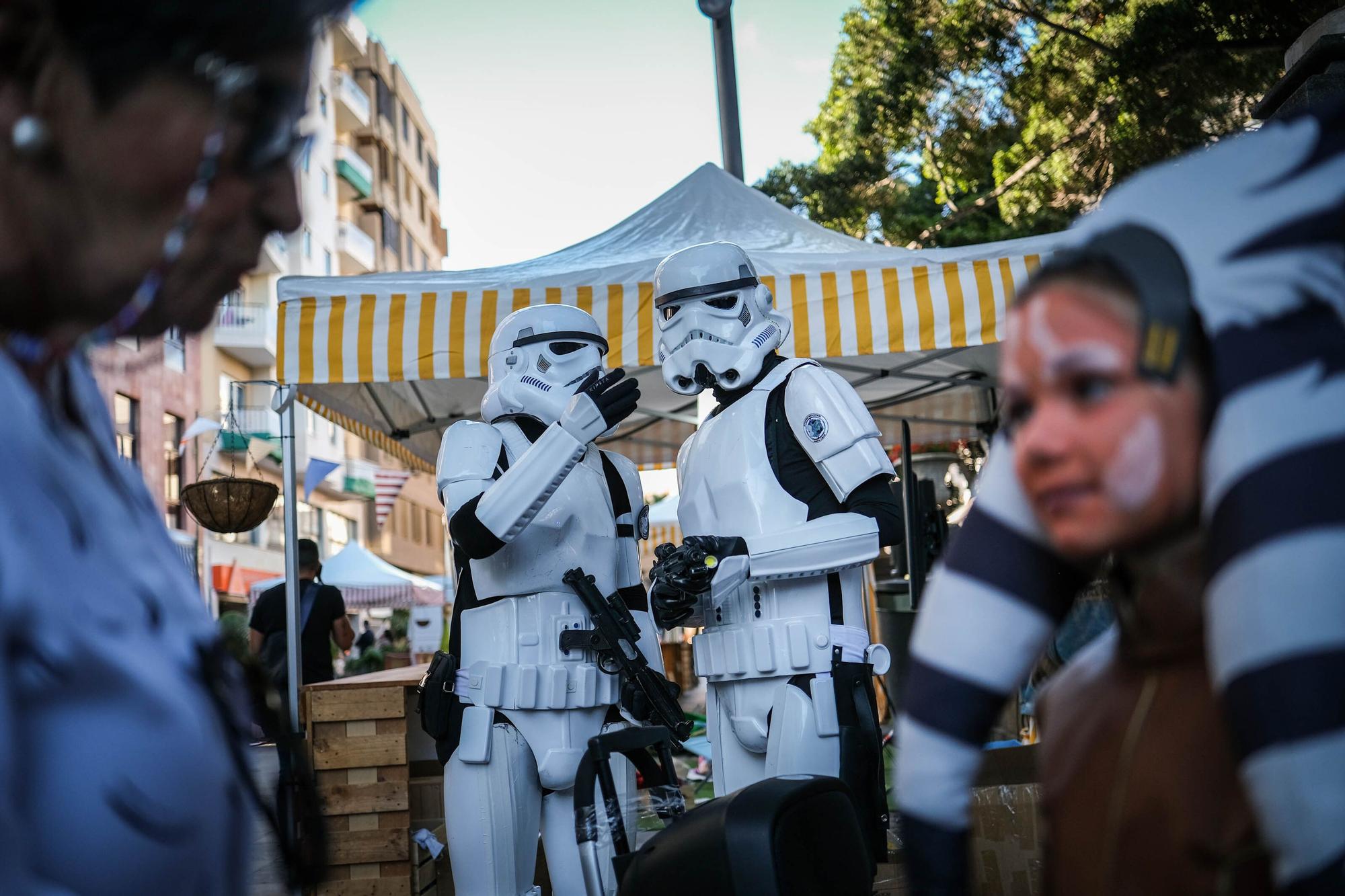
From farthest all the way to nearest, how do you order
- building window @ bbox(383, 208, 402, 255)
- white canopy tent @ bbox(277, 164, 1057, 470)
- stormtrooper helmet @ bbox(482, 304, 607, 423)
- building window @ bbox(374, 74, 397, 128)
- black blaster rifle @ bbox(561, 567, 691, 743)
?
1. building window @ bbox(383, 208, 402, 255)
2. building window @ bbox(374, 74, 397, 128)
3. white canopy tent @ bbox(277, 164, 1057, 470)
4. stormtrooper helmet @ bbox(482, 304, 607, 423)
5. black blaster rifle @ bbox(561, 567, 691, 743)

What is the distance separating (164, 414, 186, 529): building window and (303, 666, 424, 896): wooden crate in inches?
710

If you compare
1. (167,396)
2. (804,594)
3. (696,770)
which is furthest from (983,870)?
(167,396)

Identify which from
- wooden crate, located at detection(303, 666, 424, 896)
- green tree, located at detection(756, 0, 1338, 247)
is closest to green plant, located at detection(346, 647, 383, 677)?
green tree, located at detection(756, 0, 1338, 247)

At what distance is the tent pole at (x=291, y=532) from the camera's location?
203 inches

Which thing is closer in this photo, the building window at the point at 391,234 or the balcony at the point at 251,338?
the balcony at the point at 251,338

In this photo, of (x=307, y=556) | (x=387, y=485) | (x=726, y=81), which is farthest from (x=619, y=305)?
(x=387, y=485)

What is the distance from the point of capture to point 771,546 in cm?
344

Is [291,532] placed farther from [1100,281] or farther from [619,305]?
[1100,281]

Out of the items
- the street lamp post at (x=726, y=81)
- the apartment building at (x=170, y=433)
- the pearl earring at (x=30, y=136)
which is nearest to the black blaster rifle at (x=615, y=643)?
the pearl earring at (x=30, y=136)

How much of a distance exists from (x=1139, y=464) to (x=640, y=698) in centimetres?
298

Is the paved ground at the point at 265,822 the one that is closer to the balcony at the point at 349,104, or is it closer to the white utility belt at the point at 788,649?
the white utility belt at the point at 788,649

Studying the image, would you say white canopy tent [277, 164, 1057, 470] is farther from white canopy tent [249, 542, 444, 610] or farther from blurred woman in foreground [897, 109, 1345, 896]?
white canopy tent [249, 542, 444, 610]

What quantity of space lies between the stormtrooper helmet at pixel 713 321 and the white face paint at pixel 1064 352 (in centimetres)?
274

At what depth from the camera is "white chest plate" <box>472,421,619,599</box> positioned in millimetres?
3852
